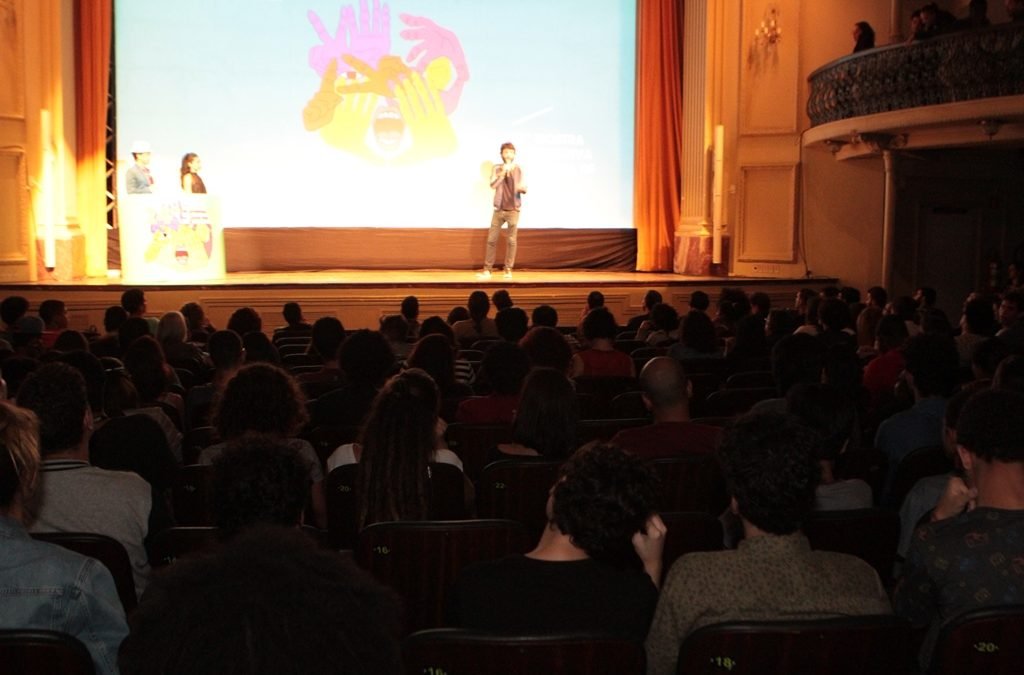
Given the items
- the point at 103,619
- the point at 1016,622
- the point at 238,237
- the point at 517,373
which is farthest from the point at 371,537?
the point at 238,237

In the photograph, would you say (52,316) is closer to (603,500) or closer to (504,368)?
(504,368)

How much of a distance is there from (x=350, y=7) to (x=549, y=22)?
229 centimetres

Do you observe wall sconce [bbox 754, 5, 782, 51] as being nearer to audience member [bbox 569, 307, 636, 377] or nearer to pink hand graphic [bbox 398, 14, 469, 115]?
pink hand graphic [bbox 398, 14, 469, 115]

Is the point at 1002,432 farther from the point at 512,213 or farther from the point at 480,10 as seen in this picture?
the point at 480,10

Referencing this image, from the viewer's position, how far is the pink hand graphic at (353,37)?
506 inches

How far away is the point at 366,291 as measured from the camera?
38.0 feet

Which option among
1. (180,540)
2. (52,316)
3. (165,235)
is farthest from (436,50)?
(180,540)

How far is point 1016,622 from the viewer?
1.93 m

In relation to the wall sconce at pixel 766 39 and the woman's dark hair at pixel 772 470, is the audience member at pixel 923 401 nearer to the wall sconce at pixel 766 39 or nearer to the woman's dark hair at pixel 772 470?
the woman's dark hair at pixel 772 470

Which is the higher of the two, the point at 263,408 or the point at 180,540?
the point at 263,408

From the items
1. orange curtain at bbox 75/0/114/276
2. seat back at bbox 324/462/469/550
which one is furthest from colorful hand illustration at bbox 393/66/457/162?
seat back at bbox 324/462/469/550

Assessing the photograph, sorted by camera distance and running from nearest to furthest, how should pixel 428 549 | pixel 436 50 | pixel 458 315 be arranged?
1. pixel 428 549
2. pixel 458 315
3. pixel 436 50

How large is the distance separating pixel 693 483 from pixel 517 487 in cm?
54

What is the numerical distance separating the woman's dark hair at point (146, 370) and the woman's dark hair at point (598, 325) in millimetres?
2383
